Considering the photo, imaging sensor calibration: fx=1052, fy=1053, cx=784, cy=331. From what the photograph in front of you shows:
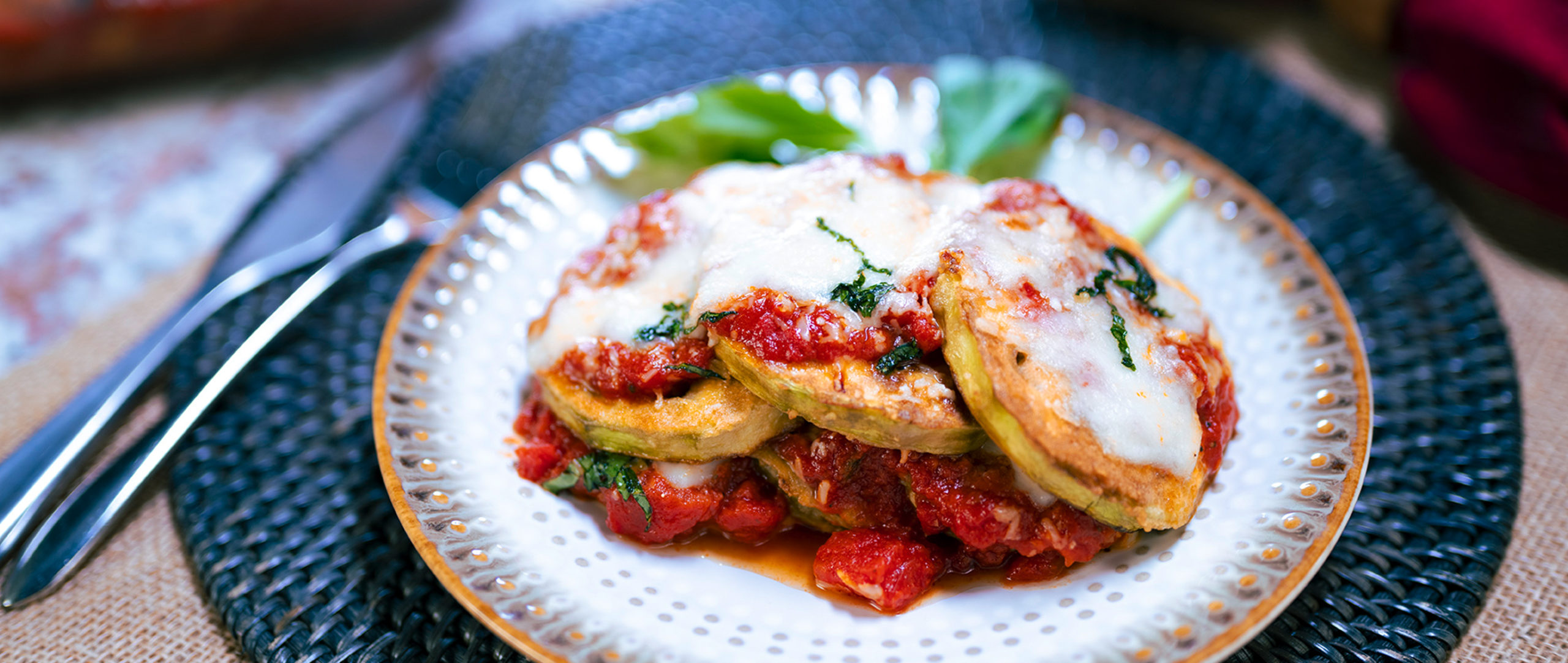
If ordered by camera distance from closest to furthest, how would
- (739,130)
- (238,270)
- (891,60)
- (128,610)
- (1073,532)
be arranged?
(1073,532) → (128,610) → (238,270) → (739,130) → (891,60)

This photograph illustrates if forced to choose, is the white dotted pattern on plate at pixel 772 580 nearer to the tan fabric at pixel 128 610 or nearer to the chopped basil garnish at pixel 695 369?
the chopped basil garnish at pixel 695 369

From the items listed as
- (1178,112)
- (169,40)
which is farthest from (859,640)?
(169,40)

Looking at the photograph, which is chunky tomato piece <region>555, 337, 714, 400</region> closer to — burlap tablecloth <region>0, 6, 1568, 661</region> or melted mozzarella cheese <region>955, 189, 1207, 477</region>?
melted mozzarella cheese <region>955, 189, 1207, 477</region>

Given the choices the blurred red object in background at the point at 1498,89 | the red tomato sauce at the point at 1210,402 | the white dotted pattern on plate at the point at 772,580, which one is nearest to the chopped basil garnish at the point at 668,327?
the white dotted pattern on plate at the point at 772,580

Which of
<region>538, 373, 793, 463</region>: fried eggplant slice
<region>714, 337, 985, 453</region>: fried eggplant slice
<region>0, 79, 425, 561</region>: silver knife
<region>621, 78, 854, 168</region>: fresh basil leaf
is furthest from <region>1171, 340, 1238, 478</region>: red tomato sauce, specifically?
<region>0, 79, 425, 561</region>: silver knife

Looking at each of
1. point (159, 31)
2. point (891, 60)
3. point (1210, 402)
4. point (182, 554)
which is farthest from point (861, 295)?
point (159, 31)

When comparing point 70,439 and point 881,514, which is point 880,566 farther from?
point 70,439
